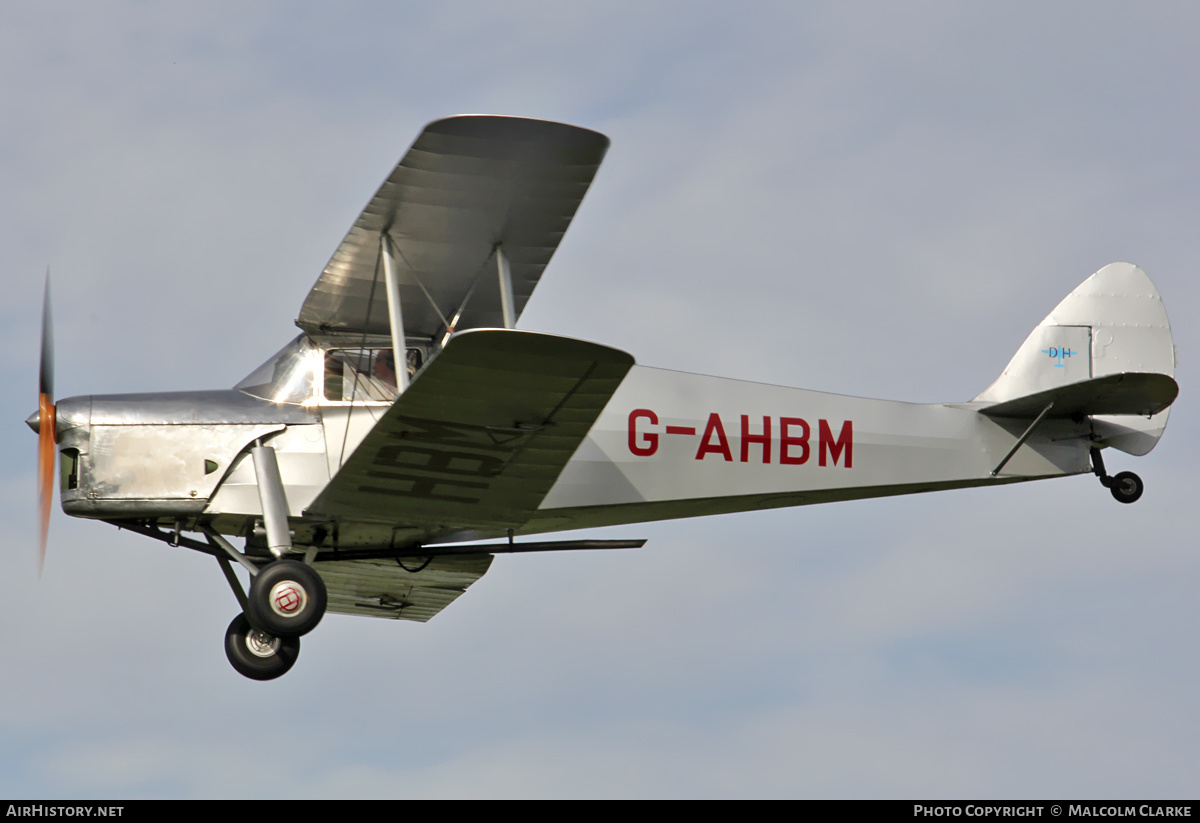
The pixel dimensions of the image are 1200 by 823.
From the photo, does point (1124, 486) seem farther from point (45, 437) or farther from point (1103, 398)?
point (45, 437)

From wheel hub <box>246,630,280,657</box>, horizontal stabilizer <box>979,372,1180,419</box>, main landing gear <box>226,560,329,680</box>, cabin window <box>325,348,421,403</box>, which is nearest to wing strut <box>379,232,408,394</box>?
cabin window <box>325,348,421,403</box>

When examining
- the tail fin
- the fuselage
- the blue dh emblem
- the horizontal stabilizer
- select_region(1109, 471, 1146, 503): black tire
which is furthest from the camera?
the blue dh emblem

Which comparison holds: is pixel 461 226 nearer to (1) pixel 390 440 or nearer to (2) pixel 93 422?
(1) pixel 390 440

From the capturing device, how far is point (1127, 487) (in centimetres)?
1197

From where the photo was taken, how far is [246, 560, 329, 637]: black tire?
9469 millimetres

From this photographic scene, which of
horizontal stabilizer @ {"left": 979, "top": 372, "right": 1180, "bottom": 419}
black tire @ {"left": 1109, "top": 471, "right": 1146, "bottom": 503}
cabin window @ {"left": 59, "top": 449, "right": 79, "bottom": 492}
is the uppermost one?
horizontal stabilizer @ {"left": 979, "top": 372, "right": 1180, "bottom": 419}

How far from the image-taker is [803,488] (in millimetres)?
11445

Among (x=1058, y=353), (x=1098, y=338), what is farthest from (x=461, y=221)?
(x=1098, y=338)

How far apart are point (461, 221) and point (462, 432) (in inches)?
73.0

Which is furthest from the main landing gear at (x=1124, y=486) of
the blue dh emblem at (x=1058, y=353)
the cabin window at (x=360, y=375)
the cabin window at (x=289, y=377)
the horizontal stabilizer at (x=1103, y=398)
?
the cabin window at (x=289, y=377)

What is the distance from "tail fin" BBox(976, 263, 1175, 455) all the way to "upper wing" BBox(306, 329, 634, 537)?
16.0ft

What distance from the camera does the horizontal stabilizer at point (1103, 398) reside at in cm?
1091

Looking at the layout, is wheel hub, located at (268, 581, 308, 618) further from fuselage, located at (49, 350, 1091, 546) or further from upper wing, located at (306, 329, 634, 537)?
fuselage, located at (49, 350, 1091, 546)

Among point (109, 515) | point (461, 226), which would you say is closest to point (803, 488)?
point (461, 226)
